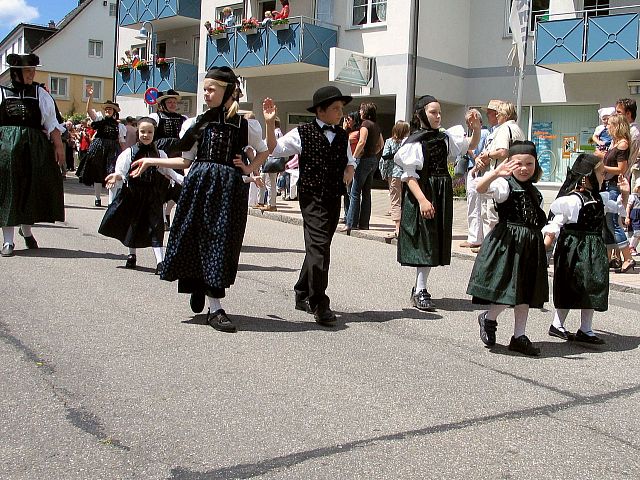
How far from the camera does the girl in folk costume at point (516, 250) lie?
592cm

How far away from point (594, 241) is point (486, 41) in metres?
18.9

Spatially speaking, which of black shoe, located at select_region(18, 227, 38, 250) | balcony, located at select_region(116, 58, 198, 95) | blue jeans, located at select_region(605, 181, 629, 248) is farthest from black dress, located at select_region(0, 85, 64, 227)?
balcony, located at select_region(116, 58, 198, 95)

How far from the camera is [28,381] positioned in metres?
4.73

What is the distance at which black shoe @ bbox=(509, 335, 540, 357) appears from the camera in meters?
6.04

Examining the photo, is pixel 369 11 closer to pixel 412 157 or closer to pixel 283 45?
pixel 283 45

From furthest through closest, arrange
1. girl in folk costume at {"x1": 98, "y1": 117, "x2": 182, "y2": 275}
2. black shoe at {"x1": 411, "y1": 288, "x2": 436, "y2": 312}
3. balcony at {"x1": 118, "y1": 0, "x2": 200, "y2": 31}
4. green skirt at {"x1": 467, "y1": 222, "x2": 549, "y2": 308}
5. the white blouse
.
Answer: balcony at {"x1": 118, "y1": 0, "x2": 200, "y2": 31}
girl in folk costume at {"x1": 98, "y1": 117, "x2": 182, "y2": 275}
black shoe at {"x1": 411, "y1": 288, "x2": 436, "y2": 312}
the white blouse
green skirt at {"x1": 467, "y1": 222, "x2": 549, "y2": 308}

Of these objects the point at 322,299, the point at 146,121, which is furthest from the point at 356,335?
the point at 146,121

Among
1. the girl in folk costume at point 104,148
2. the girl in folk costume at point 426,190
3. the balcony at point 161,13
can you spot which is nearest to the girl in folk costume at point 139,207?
the girl in folk costume at point 426,190

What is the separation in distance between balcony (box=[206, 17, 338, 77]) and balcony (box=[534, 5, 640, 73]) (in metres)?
6.98

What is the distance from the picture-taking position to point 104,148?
54.1 feet

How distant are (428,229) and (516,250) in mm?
1557

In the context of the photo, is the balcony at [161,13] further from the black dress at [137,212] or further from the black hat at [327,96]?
the black hat at [327,96]

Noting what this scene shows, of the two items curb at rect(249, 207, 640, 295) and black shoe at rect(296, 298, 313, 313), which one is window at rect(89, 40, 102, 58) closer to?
curb at rect(249, 207, 640, 295)

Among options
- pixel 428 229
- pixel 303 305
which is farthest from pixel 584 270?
pixel 303 305
